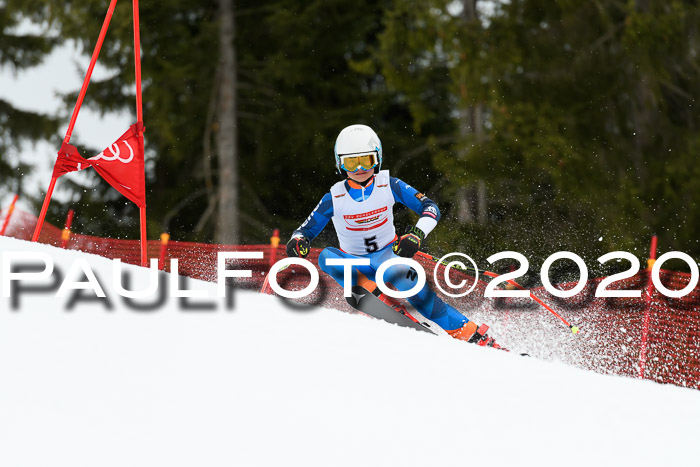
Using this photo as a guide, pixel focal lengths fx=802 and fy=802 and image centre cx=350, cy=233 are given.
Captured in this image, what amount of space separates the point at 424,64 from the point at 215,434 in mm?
12445

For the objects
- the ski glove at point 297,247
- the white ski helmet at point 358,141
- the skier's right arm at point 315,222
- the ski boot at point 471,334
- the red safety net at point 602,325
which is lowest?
the red safety net at point 602,325

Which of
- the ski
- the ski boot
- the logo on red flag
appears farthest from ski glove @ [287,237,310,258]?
the logo on red flag

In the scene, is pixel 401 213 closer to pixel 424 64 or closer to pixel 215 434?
pixel 424 64

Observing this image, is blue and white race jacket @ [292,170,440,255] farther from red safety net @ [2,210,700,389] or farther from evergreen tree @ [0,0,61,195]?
evergreen tree @ [0,0,61,195]

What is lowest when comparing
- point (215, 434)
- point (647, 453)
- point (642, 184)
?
point (647, 453)

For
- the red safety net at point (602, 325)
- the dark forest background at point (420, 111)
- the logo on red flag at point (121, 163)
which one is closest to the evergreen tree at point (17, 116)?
the dark forest background at point (420, 111)

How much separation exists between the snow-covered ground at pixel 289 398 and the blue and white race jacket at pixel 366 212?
22.2 inches

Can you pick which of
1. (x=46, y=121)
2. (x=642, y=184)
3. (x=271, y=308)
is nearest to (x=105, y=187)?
(x=46, y=121)

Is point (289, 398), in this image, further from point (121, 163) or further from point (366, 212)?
point (121, 163)

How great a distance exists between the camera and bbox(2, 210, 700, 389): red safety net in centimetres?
781

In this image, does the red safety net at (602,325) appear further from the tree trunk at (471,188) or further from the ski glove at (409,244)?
the tree trunk at (471,188)

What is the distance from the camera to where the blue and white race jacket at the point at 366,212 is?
205 inches

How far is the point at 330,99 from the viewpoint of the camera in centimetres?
1770

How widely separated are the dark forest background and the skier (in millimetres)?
5998
